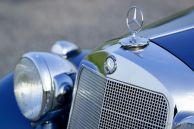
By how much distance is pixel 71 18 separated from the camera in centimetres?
684

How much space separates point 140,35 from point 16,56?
3459 millimetres

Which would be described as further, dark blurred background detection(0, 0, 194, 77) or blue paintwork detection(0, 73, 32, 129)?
dark blurred background detection(0, 0, 194, 77)

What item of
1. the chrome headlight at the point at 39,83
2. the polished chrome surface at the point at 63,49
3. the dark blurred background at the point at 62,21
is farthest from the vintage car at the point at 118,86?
the dark blurred background at the point at 62,21

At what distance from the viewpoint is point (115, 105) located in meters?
2.29

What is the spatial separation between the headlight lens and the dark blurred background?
9.13 ft

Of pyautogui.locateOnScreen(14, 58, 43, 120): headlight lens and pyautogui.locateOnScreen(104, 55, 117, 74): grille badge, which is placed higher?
pyautogui.locateOnScreen(104, 55, 117, 74): grille badge

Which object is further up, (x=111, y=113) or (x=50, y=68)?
(x=50, y=68)

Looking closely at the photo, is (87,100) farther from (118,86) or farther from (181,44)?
(181,44)

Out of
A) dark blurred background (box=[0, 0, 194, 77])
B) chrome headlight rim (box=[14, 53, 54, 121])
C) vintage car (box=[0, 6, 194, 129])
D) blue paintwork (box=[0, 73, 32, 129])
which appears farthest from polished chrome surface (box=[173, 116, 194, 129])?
dark blurred background (box=[0, 0, 194, 77])

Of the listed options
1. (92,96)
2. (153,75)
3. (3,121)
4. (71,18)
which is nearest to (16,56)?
(71,18)

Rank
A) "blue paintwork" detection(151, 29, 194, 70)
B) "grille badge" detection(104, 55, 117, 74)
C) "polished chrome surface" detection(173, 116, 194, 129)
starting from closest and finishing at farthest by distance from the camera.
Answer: "polished chrome surface" detection(173, 116, 194, 129), "blue paintwork" detection(151, 29, 194, 70), "grille badge" detection(104, 55, 117, 74)

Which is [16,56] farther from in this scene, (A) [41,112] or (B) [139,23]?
(B) [139,23]

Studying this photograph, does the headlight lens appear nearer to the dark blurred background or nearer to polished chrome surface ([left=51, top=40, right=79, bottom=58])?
polished chrome surface ([left=51, top=40, right=79, bottom=58])

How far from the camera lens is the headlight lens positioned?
2711mm
